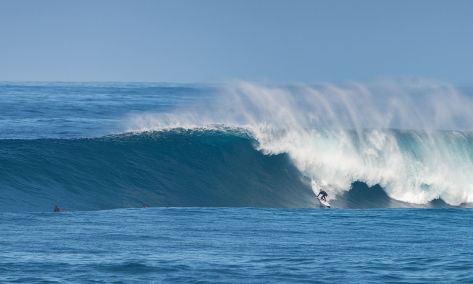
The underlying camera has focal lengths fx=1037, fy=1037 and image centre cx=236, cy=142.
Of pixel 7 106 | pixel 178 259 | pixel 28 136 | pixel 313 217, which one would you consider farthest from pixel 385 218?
pixel 7 106

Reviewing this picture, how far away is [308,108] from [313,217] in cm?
1271

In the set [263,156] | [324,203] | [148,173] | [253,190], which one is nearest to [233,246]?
[324,203]

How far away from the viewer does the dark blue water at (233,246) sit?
16.8m

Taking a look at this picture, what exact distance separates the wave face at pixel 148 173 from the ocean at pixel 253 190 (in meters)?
0.06

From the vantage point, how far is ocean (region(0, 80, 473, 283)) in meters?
17.6

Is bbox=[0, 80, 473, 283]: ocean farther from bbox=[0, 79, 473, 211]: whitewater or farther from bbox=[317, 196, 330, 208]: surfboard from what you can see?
bbox=[317, 196, 330, 208]: surfboard

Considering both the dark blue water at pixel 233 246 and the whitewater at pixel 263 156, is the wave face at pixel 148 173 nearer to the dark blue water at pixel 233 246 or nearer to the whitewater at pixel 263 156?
the whitewater at pixel 263 156

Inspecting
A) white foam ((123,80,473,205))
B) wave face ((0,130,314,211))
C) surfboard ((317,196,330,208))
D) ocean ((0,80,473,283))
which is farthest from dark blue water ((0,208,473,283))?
white foam ((123,80,473,205))

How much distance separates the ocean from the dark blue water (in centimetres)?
4

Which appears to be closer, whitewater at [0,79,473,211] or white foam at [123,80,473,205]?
whitewater at [0,79,473,211]

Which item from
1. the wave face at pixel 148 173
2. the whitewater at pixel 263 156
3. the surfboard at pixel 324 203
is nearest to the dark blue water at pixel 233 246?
the wave face at pixel 148 173

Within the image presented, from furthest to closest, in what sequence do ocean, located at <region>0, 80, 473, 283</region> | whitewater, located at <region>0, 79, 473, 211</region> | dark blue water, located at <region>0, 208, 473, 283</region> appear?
whitewater, located at <region>0, 79, 473, 211</region>
ocean, located at <region>0, 80, 473, 283</region>
dark blue water, located at <region>0, 208, 473, 283</region>

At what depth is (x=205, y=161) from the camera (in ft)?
103

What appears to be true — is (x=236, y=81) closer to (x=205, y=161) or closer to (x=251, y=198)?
(x=205, y=161)
